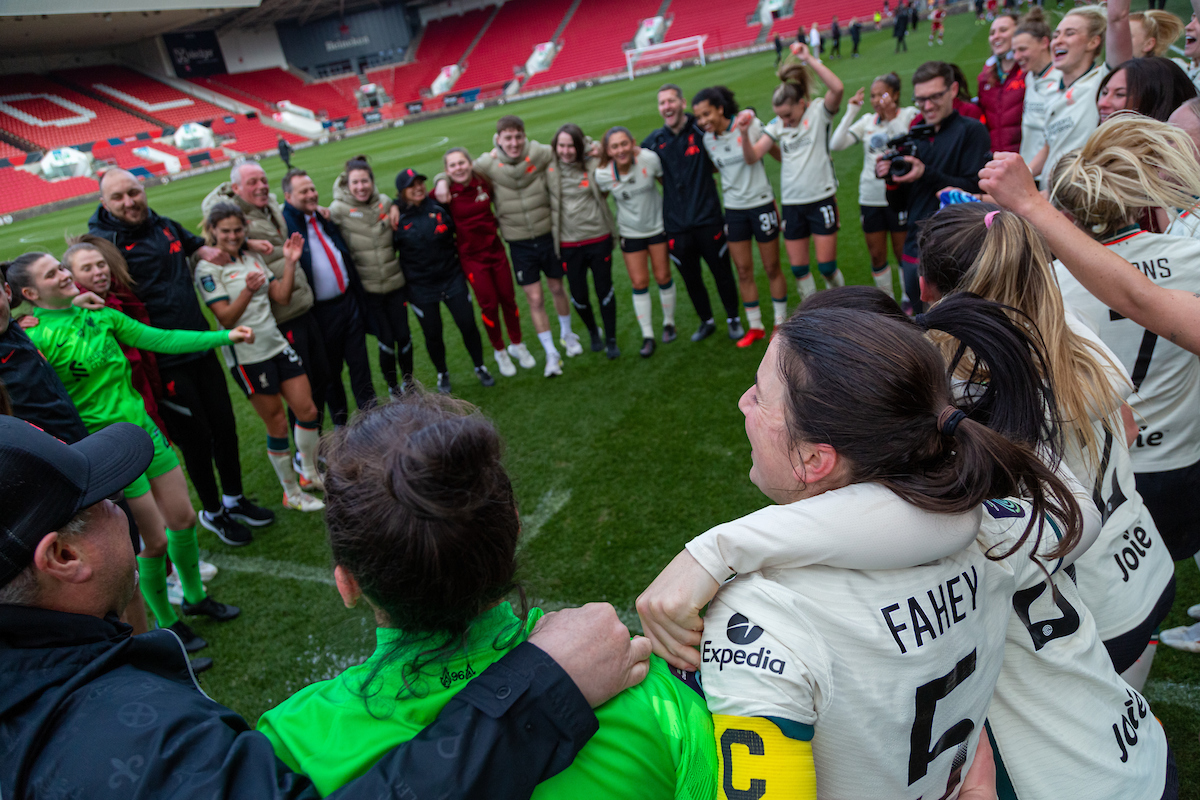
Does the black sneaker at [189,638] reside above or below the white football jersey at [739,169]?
below

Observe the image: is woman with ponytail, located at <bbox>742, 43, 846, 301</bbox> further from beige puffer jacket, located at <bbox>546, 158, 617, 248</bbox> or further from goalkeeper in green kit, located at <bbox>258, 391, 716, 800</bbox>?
goalkeeper in green kit, located at <bbox>258, 391, 716, 800</bbox>

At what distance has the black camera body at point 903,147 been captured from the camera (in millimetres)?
4539

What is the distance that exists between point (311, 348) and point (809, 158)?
421 cm

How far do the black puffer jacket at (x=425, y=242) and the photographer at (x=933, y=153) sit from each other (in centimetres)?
338

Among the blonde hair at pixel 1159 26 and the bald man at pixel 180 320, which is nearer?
the bald man at pixel 180 320

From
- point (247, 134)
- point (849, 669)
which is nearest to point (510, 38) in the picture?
point (247, 134)

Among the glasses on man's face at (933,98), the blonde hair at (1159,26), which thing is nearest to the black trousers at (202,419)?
the glasses on man's face at (933,98)

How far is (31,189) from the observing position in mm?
27719

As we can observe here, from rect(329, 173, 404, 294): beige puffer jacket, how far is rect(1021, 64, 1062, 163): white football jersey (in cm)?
497

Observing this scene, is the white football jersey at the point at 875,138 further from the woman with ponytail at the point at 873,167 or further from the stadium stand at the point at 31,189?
the stadium stand at the point at 31,189

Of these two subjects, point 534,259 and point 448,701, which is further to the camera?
point 534,259

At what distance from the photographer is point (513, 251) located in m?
6.34

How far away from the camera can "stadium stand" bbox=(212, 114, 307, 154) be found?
115ft

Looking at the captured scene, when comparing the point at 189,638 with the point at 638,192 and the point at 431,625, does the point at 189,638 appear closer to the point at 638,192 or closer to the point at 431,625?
the point at 431,625
